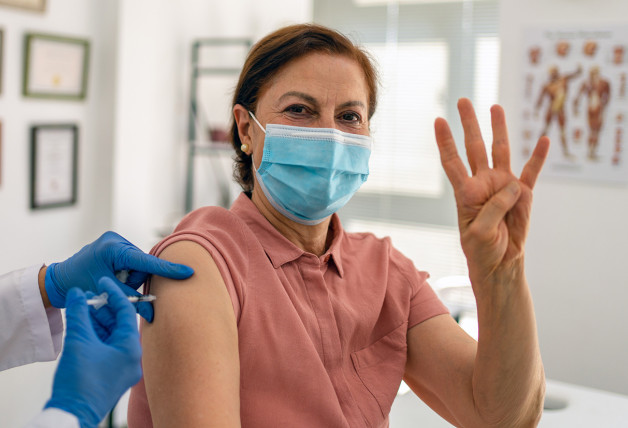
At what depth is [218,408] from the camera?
0.97 meters

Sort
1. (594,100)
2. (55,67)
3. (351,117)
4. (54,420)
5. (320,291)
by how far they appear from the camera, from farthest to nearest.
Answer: (594,100) < (55,67) < (351,117) < (320,291) < (54,420)

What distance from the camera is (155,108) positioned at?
10.1 ft

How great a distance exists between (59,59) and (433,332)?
6.82ft

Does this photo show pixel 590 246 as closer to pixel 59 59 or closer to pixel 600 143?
pixel 600 143

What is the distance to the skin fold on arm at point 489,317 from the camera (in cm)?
102

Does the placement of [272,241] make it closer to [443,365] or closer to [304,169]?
[304,169]

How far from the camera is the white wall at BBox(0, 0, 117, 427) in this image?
98.0 inches

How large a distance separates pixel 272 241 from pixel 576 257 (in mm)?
2160

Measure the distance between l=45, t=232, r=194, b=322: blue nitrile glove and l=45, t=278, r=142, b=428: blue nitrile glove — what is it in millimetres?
166

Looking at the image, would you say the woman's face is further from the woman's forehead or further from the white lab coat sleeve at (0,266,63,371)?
the white lab coat sleeve at (0,266,63,371)

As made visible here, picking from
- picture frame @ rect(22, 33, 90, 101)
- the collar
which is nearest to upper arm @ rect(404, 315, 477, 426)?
the collar

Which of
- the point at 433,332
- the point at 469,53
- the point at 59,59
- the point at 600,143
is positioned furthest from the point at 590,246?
the point at 59,59

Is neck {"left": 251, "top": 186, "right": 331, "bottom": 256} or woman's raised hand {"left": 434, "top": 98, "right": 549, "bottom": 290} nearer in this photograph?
woman's raised hand {"left": 434, "top": 98, "right": 549, "bottom": 290}

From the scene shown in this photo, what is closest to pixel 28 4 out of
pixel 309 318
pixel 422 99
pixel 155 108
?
pixel 155 108
